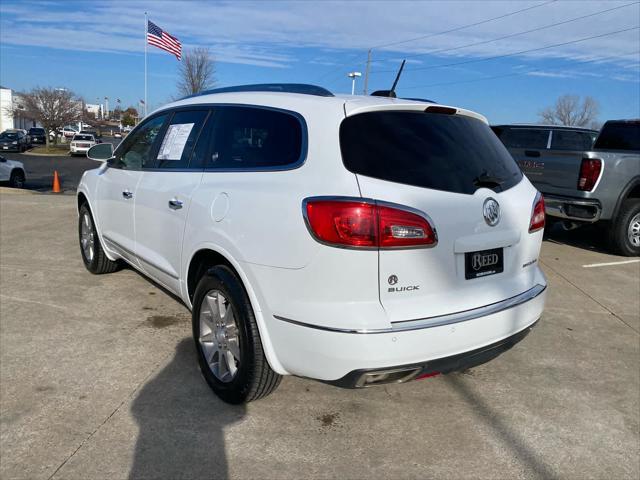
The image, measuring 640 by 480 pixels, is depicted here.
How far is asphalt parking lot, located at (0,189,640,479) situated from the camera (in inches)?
103

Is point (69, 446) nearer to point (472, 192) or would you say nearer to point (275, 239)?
point (275, 239)

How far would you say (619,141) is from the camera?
7.96m

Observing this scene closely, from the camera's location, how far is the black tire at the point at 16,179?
16.6 meters

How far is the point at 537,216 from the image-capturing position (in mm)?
3180

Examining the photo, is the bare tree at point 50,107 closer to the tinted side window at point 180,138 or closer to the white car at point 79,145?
the white car at point 79,145

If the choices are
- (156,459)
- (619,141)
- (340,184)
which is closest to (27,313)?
(156,459)

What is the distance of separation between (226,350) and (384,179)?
1411mm

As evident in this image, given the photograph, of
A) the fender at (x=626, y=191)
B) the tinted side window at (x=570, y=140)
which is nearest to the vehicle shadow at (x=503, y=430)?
the fender at (x=626, y=191)

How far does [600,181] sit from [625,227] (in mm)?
924

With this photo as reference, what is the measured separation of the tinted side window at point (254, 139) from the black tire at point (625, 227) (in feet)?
21.2

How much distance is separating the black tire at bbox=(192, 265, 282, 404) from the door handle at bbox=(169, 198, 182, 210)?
540 millimetres

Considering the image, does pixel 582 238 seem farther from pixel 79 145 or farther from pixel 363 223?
pixel 79 145

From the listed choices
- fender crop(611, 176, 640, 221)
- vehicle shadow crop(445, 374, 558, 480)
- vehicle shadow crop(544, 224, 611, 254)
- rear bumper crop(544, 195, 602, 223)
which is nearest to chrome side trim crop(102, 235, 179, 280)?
vehicle shadow crop(445, 374, 558, 480)

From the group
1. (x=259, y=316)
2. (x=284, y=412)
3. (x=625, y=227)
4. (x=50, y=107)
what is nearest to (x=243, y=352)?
(x=259, y=316)
